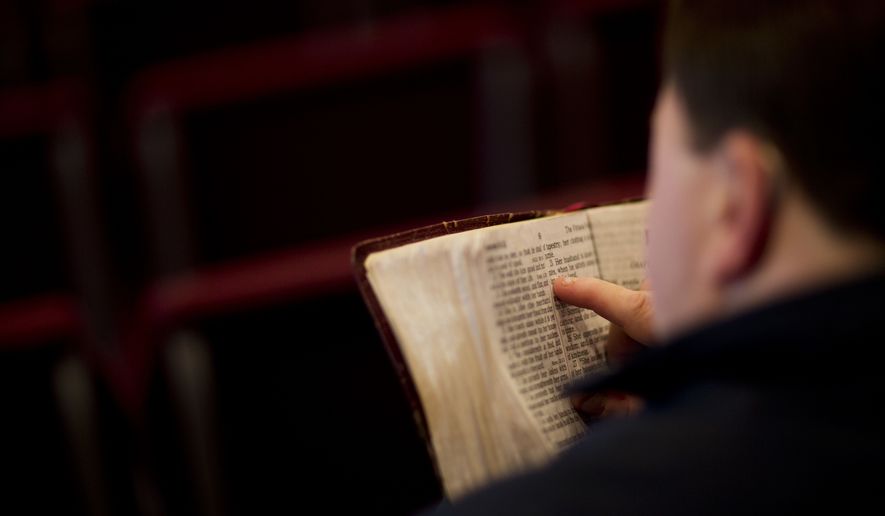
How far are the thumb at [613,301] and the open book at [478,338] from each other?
12mm

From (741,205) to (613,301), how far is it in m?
0.22

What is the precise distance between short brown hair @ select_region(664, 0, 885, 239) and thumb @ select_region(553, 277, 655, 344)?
218 mm

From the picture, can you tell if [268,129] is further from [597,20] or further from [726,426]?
[726,426]

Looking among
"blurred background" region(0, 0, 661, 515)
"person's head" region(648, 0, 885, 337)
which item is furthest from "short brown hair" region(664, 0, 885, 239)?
"blurred background" region(0, 0, 661, 515)

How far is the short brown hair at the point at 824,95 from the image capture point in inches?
14.6

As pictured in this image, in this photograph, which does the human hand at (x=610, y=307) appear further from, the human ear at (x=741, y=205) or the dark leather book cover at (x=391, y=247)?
the human ear at (x=741, y=205)

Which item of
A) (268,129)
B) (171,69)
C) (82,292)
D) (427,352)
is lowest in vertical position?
(82,292)

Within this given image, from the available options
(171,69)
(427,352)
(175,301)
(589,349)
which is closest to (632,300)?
(589,349)

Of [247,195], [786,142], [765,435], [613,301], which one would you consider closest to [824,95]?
[786,142]

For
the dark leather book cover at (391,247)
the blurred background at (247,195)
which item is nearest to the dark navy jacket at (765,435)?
the dark leather book cover at (391,247)

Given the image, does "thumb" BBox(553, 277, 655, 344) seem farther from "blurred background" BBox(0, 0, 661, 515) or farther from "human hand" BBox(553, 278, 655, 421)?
"blurred background" BBox(0, 0, 661, 515)

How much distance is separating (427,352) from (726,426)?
0.23 m

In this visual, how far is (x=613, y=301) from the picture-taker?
60 centimetres

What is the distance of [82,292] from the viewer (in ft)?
4.67
